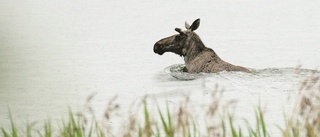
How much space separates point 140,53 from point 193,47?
12.5ft

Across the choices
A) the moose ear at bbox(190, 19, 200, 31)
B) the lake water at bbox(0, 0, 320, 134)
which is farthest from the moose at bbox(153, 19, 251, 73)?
the lake water at bbox(0, 0, 320, 134)

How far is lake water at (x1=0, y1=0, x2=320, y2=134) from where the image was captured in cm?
993

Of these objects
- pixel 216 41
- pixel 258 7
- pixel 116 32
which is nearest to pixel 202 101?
pixel 216 41

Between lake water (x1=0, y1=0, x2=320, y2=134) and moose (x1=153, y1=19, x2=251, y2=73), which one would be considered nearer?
lake water (x1=0, y1=0, x2=320, y2=134)

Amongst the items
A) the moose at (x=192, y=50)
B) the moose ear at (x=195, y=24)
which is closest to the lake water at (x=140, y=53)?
the moose at (x=192, y=50)

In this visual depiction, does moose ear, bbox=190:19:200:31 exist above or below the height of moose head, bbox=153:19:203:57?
above

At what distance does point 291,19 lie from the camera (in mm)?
19469

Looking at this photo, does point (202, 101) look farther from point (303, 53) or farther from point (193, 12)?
point (193, 12)

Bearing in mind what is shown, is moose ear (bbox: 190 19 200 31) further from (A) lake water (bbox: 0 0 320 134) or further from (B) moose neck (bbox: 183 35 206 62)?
(A) lake water (bbox: 0 0 320 134)

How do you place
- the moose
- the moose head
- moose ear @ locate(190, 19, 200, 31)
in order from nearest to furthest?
moose ear @ locate(190, 19, 200, 31), the moose, the moose head

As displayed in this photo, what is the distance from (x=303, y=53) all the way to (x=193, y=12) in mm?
5954

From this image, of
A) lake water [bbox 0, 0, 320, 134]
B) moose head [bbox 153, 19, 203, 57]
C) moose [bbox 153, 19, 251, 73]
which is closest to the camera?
lake water [bbox 0, 0, 320, 134]

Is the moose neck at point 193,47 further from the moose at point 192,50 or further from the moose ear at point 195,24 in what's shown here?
the moose ear at point 195,24

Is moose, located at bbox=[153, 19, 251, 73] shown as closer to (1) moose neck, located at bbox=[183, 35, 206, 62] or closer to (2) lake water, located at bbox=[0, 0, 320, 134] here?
(1) moose neck, located at bbox=[183, 35, 206, 62]
